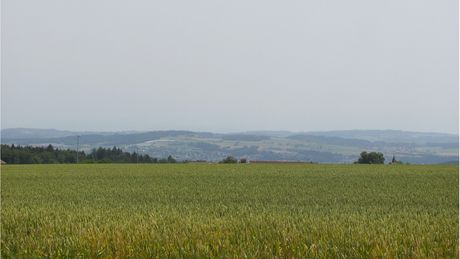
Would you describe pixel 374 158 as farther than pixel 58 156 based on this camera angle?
No

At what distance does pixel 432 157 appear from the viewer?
178375 mm

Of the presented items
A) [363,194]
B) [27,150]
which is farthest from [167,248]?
[27,150]

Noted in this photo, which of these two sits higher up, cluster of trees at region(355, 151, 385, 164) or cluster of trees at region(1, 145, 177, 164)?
cluster of trees at region(355, 151, 385, 164)

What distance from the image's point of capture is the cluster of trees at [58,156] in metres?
99.0

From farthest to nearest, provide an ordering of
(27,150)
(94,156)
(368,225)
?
1. (94,156)
2. (27,150)
3. (368,225)

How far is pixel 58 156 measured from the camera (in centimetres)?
10700

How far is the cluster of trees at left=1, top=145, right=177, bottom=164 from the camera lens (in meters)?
99.0

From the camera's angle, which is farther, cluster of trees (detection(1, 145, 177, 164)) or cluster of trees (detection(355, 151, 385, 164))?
cluster of trees (detection(1, 145, 177, 164))

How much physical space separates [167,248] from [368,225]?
13.1ft

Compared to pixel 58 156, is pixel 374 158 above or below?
above

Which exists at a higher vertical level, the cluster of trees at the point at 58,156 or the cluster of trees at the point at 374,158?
the cluster of trees at the point at 374,158

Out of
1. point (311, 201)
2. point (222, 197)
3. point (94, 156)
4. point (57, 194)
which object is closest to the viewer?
point (311, 201)

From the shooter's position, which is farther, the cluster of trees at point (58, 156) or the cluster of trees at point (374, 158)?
the cluster of trees at point (58, 156)

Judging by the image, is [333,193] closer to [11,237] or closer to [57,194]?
[57,194]
